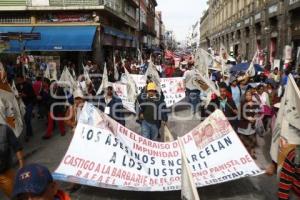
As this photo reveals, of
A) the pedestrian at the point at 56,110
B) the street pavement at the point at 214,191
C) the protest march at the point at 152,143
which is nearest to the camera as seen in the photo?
the protest march at the point at 152,143

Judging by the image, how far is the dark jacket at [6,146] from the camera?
544 centimetres

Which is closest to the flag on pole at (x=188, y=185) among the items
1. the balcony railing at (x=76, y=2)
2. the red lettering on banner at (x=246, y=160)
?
the red lettering on banner at (x=246, y=160)

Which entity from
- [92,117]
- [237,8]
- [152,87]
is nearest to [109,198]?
[92,117]

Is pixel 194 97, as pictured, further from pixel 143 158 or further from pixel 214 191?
pixel 143 158

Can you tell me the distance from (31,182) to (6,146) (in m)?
3.09

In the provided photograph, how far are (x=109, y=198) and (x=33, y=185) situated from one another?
462cm

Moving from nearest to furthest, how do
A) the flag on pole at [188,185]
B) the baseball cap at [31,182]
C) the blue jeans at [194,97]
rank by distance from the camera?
the baseball cap at [31,182] < the flag on pole at [188,185] < the blue jeans at [194,97]

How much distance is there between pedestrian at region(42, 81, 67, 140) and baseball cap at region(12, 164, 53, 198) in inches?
374

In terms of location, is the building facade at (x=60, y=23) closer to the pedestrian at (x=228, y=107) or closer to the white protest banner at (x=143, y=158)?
the pedestrian at (x=228, y=107)

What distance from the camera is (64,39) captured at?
30.3m

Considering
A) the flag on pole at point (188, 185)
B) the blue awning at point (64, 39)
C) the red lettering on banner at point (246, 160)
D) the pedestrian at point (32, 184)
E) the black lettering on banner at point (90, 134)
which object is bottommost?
the red lettering on banner at point (246, 160)

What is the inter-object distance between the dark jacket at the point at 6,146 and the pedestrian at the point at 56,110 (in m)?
6.41

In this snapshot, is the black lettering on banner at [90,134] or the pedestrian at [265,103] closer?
the black lettering on banner at [90,134]

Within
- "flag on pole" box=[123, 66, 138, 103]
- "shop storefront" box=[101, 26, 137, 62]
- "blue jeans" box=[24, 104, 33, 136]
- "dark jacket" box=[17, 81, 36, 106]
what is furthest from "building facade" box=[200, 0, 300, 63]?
"blue jeans" box=[24, 104, 33, 136]
